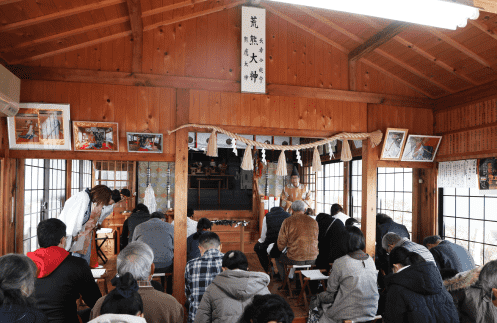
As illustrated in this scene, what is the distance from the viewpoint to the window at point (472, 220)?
3.91 m

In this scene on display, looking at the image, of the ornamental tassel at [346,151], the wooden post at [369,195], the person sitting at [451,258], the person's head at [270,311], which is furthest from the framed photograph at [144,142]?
the person sitting at [451,258]

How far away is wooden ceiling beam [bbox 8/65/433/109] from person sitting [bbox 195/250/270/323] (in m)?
2.52

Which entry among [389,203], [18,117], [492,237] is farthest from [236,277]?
[389,203]

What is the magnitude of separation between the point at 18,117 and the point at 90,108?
73 centimetres

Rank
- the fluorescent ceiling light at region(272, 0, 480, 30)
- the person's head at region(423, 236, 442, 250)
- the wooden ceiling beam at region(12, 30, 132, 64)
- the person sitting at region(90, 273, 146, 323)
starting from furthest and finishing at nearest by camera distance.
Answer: the wooden ceiling beam at region(12, 30, 132, 64), the person's head at region(423, 236, 442, 250), the fluorescent ceiling light at region(272, 0, 480, 30), the person sitting at region(90, 273, 146, 323)

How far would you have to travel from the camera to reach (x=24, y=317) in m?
1.44

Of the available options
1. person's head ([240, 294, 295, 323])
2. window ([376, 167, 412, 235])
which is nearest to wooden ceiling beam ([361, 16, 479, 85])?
window ([376, 167, 412, 235])

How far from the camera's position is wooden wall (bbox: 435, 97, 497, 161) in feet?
12.3

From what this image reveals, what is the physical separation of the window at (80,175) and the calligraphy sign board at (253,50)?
14.7 feet

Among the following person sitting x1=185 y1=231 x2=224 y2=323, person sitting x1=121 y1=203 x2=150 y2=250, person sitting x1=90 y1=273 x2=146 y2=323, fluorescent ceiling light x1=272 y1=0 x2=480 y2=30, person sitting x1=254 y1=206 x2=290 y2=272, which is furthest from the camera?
person sitting x1=254 y1=206 x2=290 y2=272

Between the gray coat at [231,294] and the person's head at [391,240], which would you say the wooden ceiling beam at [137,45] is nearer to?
the gray coat at [231,294]

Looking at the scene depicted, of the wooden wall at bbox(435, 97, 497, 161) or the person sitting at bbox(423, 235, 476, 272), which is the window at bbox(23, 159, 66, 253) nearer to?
the person sitting at bbox(423, 235, 476, 272)

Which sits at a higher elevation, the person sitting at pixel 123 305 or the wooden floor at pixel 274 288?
the person sitting at pixel 123 305

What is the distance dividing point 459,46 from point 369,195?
205cm
